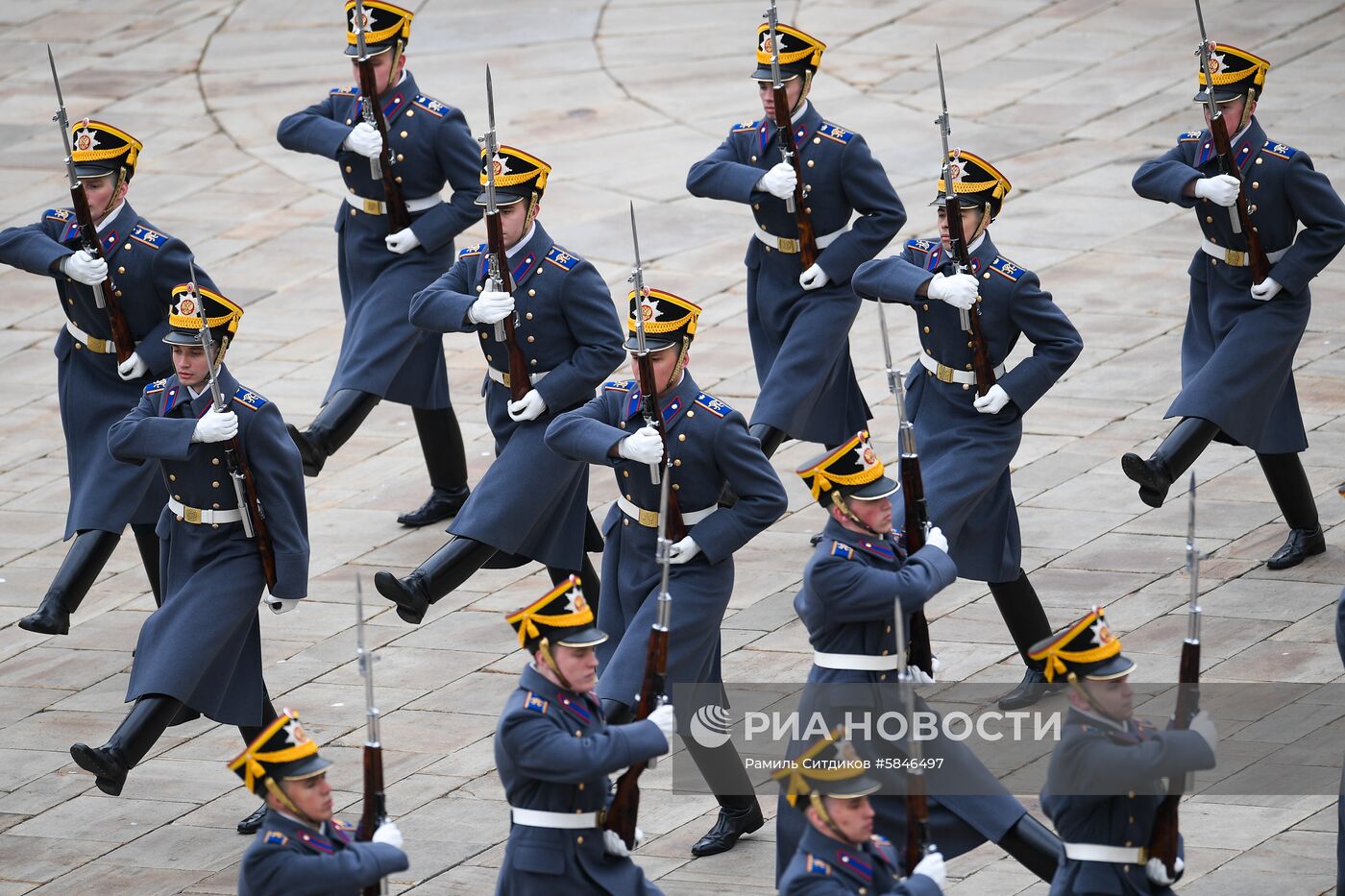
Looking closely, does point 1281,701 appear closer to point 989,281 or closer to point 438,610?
point 989,281

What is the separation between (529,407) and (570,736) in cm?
301

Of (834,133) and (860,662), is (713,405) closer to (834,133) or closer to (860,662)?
(860,662)

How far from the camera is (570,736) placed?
6.85 m

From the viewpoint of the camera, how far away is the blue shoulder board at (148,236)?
10.2 metres

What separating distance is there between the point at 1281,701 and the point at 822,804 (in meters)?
3.36

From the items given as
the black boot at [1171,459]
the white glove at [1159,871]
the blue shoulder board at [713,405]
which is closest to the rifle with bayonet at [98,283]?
the blue shoulder board at [713,405]

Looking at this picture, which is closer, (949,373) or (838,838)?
(838,838)

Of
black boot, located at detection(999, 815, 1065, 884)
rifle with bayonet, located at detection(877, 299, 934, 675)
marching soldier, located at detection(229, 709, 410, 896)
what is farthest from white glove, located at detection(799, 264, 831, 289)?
marching soldier, located at detection(229, 709, 410, 896)

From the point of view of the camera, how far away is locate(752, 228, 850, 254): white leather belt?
1087cm

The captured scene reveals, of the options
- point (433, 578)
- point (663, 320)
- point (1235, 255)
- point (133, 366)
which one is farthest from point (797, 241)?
point (133, 366)

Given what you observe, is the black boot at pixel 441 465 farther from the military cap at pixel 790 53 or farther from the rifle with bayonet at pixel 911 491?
the rifle with bayonet at pixel 911 491

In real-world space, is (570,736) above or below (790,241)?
above

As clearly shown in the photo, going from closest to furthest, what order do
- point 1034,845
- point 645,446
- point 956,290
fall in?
1. point 1034,845
2. point 645,446
3. point 956,290

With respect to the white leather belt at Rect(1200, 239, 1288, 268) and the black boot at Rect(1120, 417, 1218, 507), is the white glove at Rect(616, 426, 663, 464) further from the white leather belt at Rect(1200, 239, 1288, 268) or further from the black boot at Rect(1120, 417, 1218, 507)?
the white leather belt at Rect(1200, 239, 1288, 268)
